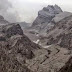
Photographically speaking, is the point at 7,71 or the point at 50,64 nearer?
the point at 7,71

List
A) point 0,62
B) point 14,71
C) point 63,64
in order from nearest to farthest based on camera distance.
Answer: point 14,71
point 0,62
point 63,64

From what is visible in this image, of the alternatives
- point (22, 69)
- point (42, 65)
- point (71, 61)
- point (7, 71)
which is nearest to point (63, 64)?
point (71, 61)

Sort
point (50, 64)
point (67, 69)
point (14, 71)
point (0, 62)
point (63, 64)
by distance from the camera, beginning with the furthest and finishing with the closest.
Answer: point (50, 64) < point (63, 64) < point (67, 69) < point (0, 62) < point (14, 71)

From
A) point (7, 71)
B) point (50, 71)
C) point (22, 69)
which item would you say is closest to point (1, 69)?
point (7, 71)

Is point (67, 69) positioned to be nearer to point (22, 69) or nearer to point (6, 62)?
point (22, 69)

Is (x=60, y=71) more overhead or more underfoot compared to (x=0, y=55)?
more underfoot

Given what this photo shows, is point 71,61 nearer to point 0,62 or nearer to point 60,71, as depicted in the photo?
point 60,71

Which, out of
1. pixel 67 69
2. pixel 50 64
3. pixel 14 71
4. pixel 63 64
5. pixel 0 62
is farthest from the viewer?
pixel 50 64

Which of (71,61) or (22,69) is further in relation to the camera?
(71,61)
